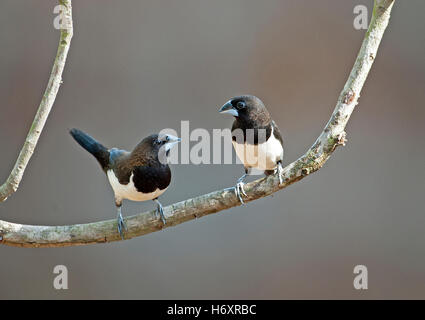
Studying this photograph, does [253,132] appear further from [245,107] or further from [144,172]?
[144,172]

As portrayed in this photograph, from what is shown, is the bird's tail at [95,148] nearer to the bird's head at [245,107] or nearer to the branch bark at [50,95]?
the branch bark at [50,95]

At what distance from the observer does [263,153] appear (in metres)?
2.68

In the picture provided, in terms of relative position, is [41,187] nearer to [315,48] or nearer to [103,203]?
[103,203]

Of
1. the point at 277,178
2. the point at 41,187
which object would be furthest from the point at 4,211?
the point at 277,178

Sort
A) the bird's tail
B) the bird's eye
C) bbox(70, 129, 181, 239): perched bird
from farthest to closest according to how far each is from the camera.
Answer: the bird's tail → bbox(70, 129, 181, 239): perched bird → the bird's eye

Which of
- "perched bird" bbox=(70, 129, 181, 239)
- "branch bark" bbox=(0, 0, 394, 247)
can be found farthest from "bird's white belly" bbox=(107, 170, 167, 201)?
"branch bark" bbox=(0, 0, 394, 247)

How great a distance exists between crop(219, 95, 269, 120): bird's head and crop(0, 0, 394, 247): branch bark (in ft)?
1.08

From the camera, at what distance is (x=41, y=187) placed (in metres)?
4.54

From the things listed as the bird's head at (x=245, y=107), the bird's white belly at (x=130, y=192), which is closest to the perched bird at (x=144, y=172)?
the bird's white belly at (x=130, y=192)

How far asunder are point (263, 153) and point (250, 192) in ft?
0.76

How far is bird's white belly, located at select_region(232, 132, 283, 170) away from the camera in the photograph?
2.68 metres

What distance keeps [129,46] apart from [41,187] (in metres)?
1.38

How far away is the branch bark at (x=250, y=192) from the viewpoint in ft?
7.88

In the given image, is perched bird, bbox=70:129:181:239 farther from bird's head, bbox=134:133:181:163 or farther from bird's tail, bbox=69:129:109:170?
bird's tail, bbox=69:129:109:170
